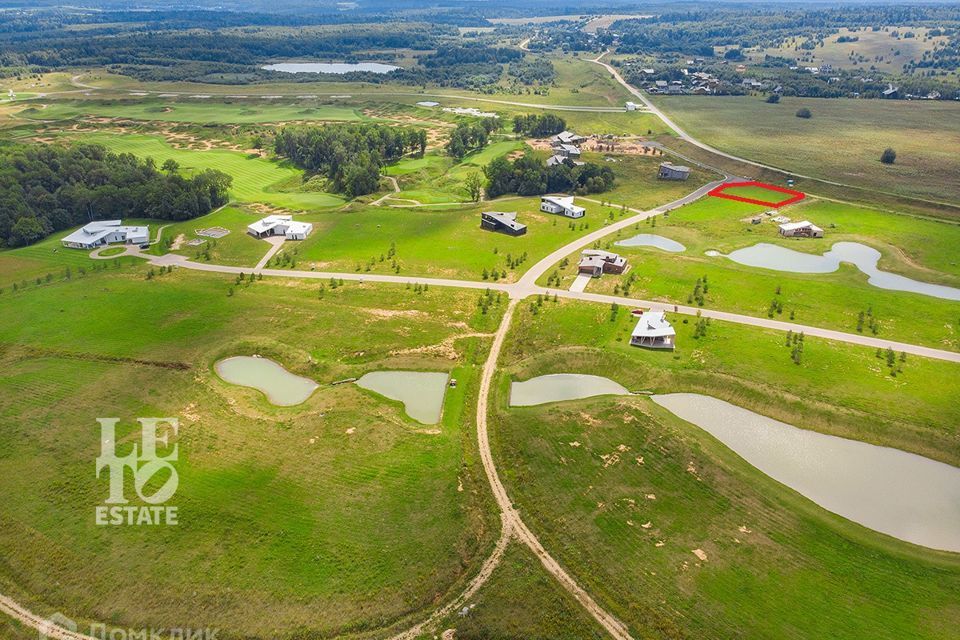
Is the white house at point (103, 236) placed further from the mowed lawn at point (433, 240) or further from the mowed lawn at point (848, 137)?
the mowed lawn at point (848, 137)

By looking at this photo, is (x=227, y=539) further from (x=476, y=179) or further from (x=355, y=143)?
(x=355, y=143)

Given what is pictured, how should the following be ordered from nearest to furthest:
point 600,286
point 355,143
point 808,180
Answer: point 600,286
point 808,180
point 355,143

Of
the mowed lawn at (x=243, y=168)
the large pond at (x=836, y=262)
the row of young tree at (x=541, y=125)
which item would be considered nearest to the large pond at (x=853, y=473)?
the large pond at (x=836, y=262)

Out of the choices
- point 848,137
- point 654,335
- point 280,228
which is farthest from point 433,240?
point 848,137

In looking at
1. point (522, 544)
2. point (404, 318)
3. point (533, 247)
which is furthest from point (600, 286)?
point (522, 544)

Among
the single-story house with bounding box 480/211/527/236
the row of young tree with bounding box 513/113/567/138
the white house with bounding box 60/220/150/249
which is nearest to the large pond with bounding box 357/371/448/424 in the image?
the single-story house with bounding box 480/211/527/236

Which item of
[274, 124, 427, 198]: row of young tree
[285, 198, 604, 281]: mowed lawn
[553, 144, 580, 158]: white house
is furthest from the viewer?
[553, 144, 580, 158]: white house

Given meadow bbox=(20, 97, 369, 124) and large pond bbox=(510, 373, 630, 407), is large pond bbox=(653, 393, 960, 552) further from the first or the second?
meadow bbox=(20, 97, 369, 124)
